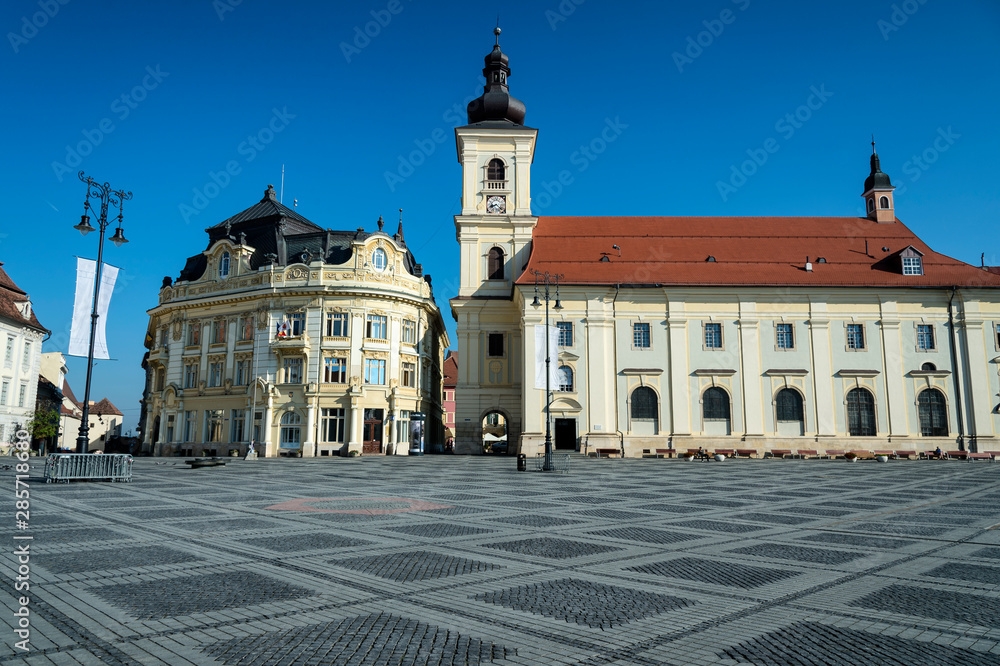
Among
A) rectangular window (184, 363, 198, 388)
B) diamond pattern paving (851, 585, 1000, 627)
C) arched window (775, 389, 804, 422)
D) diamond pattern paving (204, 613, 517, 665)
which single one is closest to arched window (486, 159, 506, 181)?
arched window (775, 389, 804, 422)

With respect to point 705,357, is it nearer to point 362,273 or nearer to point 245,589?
point 362,273

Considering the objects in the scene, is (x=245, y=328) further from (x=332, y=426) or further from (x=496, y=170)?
(x=496, y=170)

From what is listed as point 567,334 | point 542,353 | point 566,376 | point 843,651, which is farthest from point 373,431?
point 843,651

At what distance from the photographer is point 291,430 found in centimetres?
4816

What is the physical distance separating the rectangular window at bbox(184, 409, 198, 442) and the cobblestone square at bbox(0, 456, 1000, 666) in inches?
1486

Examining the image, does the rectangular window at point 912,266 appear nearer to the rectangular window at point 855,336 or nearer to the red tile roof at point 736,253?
the red tile roof at point 736,253

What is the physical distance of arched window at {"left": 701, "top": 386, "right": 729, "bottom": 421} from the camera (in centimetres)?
4578

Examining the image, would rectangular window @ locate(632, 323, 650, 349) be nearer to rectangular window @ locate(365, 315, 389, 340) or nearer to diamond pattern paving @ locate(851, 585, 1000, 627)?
rectangular window @ locate(365, 315, 389, 340)

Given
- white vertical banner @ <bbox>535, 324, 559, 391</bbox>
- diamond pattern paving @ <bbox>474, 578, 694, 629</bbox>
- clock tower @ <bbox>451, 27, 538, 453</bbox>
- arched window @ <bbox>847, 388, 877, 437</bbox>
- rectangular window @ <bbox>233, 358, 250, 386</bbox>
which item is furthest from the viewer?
rectangular window @ <bbox>233, 358, 250, 386</bbox>

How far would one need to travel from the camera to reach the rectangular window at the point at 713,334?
154 ft

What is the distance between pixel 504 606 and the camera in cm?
655

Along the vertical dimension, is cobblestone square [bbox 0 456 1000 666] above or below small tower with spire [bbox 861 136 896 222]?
below

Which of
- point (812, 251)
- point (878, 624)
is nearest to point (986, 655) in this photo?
point (878, 624)

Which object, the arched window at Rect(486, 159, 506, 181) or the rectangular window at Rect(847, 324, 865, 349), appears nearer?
the rectangular window at Rect(847, 324, 865, 349)
